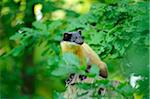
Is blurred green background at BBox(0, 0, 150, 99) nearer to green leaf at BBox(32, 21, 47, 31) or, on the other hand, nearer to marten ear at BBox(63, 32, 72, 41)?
green leaf at BBox(32, 21, 47, 31)

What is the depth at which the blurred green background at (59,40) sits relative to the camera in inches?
133

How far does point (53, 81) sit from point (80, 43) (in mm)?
2486

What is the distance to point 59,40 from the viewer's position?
15.3ft

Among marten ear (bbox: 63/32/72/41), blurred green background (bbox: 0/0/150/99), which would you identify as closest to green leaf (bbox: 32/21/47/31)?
blurred green background (bbox: 0/0/150/99)

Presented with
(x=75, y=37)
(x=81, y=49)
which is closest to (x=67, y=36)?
(x=75, y=37)

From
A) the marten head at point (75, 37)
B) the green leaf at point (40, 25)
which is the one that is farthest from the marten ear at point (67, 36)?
the green leaf at point (40, 25)

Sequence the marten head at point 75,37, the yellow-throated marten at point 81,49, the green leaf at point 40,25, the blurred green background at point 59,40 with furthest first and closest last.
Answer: the green leaf at point 40,25 → the marten head at point 75,37 → the yellow-throated marten at point 81,49 → the blurred green background at point 59,40

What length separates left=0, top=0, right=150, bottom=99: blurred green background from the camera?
3375 mm

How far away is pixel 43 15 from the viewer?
19.5 ft

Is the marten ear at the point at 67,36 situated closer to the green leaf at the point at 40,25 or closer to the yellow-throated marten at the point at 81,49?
the yellow-throated marten at the point at 81,49

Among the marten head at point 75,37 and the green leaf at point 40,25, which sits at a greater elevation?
the marten head at point 75,37

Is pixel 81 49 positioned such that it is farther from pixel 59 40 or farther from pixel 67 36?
pixel 59 40

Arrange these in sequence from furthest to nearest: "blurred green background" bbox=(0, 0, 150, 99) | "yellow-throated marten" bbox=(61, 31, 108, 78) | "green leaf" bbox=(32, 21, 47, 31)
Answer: "green leaf" bbox=(32, 21, 47, 31)
"yellow-throated marten" bbox=(61, 31, 108, 78)
"blurred green background" bbox=(0, 0, 150, 99)

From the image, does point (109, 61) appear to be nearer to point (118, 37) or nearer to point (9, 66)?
point (118, 37)
